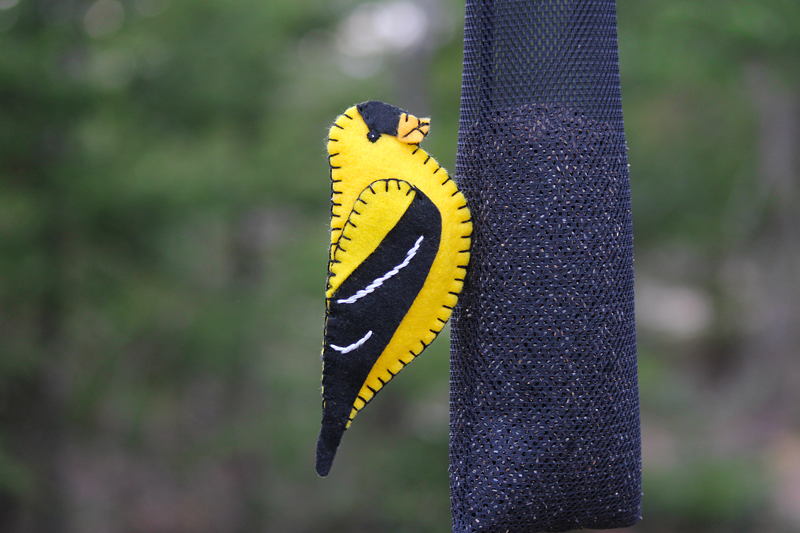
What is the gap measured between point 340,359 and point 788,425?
12033 millimetres

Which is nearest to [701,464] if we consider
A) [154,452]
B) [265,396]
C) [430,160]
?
[265,396]

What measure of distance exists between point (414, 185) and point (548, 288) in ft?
1.33

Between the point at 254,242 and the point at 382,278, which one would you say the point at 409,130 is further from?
the point at 254,242

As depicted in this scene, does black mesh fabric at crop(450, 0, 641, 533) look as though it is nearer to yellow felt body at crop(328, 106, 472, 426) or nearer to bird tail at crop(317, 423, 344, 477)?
yellow felt body at crop(328, 106, 472, 426)

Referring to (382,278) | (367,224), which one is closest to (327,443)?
(382,278)

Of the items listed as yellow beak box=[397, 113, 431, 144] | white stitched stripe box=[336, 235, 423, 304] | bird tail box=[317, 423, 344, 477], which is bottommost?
bird tail box=[317, 423, 344, 477]

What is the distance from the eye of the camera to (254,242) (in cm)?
893

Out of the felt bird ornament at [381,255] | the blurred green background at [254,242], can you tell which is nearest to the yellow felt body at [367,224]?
the felt bird ornament at [381,255]

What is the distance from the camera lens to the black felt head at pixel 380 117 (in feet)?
5.31

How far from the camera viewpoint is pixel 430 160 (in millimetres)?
1645

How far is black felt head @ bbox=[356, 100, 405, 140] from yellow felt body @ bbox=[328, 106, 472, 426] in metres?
0.02

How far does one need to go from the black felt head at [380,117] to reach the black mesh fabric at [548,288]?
0.89 feet

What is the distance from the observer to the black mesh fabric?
168 centimetres

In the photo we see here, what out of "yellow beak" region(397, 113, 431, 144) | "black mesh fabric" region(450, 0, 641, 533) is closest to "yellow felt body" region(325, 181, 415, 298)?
"yellow beak" region(397, 113, 431, 144)
